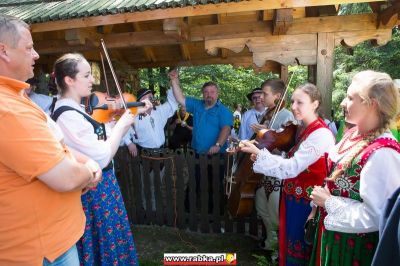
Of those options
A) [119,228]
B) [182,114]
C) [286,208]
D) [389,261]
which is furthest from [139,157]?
[389,261]

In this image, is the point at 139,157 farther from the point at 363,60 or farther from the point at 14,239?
the point at 363,60

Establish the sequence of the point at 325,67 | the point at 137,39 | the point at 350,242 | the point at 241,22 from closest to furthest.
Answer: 1. the point at 350,242
2. the point at 325,67
3. the point at 241,22
4. the point at 137,39

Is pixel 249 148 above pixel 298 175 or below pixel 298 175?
above

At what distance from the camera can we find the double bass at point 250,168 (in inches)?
110

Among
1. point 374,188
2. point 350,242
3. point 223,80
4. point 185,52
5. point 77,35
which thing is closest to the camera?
point 374,188

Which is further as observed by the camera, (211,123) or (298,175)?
(211,123)

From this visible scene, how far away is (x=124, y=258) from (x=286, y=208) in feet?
4.67

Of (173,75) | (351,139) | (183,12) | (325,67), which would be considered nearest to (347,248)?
(351,139)

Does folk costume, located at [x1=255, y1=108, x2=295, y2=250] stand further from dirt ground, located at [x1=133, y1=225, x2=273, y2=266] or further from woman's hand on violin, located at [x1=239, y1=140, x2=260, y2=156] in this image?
woman's hand on violin, located at [x1=239, y1=140, x2=260, y2=156]

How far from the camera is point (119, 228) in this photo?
268 cm

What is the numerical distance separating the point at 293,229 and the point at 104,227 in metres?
1.52

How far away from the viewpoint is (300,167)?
7.86 feet

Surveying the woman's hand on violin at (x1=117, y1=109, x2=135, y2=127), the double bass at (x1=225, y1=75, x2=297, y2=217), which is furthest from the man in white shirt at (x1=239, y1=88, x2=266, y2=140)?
the woman's hand on violin at (x1=117, y1=109, x2=135, y2=127)

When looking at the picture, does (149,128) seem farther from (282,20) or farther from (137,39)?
(282,20)
